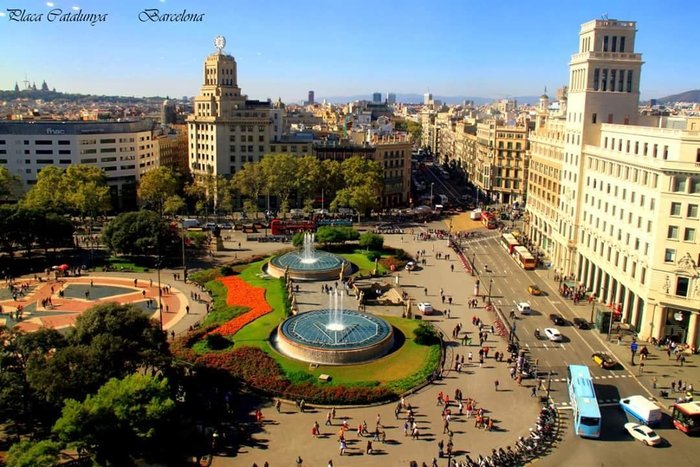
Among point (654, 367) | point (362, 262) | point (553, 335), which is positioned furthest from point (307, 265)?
point (654, 367)

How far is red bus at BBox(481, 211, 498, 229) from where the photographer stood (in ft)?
401

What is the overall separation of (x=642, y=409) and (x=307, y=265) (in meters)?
47.1

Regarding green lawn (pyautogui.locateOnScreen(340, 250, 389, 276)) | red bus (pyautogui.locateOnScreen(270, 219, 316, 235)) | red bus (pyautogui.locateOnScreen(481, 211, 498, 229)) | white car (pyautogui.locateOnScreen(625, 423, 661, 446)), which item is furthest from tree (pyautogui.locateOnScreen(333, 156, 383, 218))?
white car (pyautogui.locateOnScreen(625, 423, 661, 446))

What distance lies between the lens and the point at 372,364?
54594 millimetres

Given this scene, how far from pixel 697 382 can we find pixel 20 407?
5236 cm

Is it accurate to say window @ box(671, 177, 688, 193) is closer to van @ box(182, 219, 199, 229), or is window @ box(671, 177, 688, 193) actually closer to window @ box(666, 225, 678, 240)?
window @ box(666, 225, 678, 240)

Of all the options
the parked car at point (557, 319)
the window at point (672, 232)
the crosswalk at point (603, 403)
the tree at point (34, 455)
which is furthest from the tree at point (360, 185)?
the tree at point (34, 455)

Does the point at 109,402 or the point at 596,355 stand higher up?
the point at 109,402

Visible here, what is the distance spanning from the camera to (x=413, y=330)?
2435 inches

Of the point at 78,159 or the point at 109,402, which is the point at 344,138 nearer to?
the point at 78,159

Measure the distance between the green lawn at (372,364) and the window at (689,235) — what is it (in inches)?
1027

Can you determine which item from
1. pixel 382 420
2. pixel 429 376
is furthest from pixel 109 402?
pixel 429 376

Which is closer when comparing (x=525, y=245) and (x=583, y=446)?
(x=583, y=446)

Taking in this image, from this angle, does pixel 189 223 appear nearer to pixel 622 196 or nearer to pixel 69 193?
pixel 69 193
